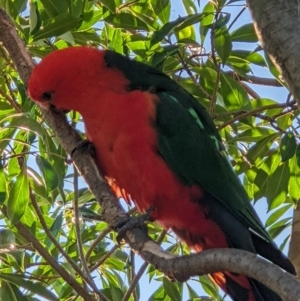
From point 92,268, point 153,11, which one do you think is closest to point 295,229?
point 92,268

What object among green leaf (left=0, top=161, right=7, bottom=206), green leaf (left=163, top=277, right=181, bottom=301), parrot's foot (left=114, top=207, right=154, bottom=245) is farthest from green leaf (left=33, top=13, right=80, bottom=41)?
green leaf (left=163, top=277, right=181, bottom=301)

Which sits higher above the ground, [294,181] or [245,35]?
[245,35]

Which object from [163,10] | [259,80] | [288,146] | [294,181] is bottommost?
[294,181]

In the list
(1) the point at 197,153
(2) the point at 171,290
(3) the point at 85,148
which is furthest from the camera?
(2) the point at 171,290

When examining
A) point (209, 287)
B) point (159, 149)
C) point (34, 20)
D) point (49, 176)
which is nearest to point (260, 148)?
point (159, 149)

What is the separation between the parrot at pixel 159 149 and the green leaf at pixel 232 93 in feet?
0.59

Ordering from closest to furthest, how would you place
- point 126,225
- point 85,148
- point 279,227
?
point 126,225 < point 85,148 < point 279,227

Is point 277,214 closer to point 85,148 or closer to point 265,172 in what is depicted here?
point 265,172

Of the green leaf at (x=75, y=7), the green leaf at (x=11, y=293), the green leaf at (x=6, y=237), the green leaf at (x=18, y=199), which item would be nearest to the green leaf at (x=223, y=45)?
the green leaf at (x=75, y=7)

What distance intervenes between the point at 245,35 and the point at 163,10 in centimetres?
26

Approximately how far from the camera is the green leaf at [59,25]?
1868 mm

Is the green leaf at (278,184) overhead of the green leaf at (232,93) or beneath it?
beneath

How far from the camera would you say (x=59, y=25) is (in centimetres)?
188

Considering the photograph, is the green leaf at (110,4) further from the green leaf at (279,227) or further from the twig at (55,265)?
the green leaf at (279,227)
